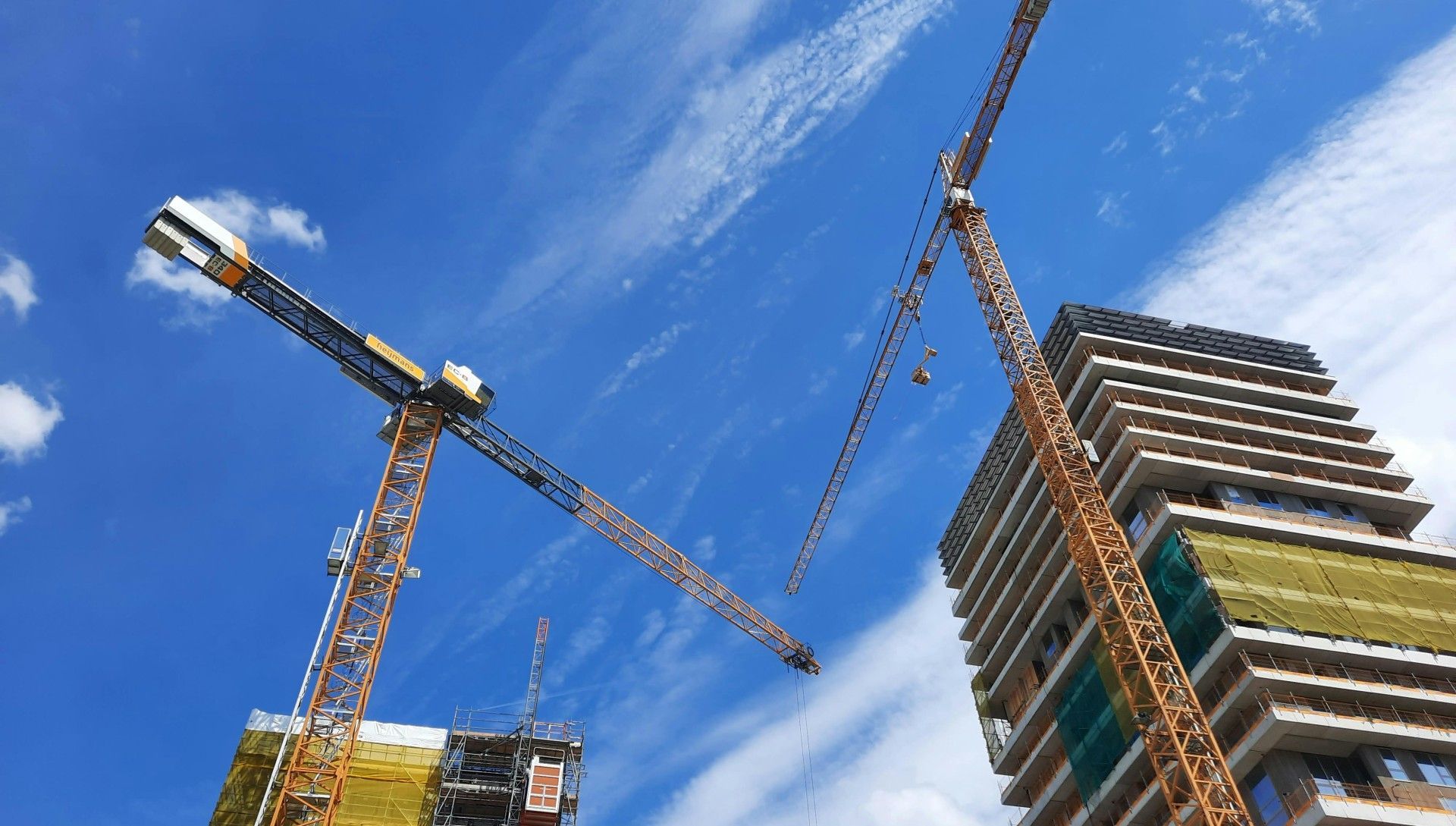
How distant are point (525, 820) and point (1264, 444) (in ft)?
166

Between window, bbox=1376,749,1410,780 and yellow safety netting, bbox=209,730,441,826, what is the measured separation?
53387mm

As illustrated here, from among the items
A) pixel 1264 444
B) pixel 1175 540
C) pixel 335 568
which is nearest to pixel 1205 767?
pixel 1175 540

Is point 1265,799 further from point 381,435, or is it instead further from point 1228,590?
point 381,435

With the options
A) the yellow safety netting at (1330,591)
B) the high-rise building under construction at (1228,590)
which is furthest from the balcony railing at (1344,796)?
the yellow safety netting at (1330,591)

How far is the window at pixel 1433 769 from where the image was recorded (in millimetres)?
42906

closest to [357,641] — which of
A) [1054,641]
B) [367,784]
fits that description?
[367,784]

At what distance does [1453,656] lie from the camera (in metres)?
46.6

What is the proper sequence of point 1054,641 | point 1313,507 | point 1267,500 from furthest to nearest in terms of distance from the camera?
point 1054,641 → point 1313,507 → point 1267,500

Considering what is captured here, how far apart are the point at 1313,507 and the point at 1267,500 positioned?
9.52 feet

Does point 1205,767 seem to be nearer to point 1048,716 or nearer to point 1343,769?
point 1343,769

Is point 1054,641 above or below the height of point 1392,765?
above

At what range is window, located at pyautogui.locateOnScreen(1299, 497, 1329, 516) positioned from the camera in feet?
180

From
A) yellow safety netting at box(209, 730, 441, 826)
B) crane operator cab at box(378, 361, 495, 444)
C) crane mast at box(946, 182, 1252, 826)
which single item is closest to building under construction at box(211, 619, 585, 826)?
yellow safety netting at box(209, 730, 441, 826)

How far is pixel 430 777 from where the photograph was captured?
66.9 meters
